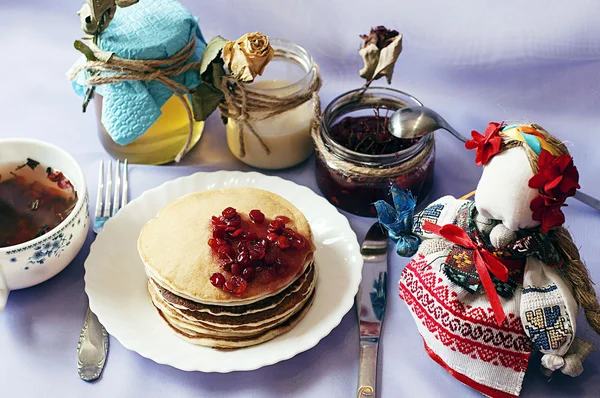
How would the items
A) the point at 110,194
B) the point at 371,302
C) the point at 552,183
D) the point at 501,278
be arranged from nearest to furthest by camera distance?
the point at 552,183, the point at 501,278, the point at 371,302, the point at 110,194

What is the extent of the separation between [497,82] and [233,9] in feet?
2.56

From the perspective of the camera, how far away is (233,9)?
6.73ft

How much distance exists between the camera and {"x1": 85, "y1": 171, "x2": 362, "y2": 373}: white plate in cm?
128

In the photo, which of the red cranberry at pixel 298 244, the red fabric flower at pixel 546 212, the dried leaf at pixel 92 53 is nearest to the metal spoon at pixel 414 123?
the red cranberry at pixel 298 244

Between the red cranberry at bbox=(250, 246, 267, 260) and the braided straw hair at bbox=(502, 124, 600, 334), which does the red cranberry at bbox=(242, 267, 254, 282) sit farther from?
the braided straw hair at bbox=(502, 124, 600, 334)

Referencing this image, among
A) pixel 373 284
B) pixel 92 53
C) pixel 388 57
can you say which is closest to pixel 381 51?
pixel 388 57

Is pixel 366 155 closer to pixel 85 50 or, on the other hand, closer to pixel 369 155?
pixel 369 155

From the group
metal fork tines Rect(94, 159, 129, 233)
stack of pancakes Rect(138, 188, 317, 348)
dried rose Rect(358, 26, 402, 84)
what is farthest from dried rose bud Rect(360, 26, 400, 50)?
metal fork tines Rect(94, 159, 129, 233)

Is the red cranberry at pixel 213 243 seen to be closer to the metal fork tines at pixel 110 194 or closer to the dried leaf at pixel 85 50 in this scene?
the metal fork tines at pixel 110 194

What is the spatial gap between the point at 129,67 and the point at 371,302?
0.70 metres

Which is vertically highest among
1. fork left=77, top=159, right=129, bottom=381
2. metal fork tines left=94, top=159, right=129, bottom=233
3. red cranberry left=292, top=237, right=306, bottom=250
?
red cranberry left=292, top=237, right=306, bottom=250

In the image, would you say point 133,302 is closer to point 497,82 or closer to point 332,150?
point 332,150

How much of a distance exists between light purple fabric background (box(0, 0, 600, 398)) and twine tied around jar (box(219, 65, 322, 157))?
0.17m

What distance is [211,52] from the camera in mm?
1505
